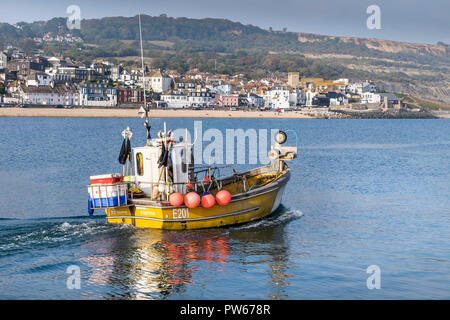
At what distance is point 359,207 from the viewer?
28.3m

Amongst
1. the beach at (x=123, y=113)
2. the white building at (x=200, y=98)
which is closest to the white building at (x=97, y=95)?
the beach at (x=123, y=113)

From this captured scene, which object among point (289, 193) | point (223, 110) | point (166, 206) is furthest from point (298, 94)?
point (166, 206)

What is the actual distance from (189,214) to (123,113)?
116 m

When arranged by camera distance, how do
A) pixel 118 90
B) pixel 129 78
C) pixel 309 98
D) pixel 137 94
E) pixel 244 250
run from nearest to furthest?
pixel 244 250 < pixel 118 90 < pixel 137 94 < pixel 309 98 < pixel 129 78

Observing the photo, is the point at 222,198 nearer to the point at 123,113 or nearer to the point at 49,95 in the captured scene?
the point at 123,113

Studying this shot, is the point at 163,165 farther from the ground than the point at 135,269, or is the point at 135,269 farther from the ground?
the point at 163,165

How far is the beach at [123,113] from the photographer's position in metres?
126

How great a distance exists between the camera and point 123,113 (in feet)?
443

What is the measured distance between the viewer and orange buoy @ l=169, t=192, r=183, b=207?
68.3ft

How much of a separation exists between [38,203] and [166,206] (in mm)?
8797

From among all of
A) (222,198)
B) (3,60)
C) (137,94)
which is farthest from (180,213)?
(3,60)
